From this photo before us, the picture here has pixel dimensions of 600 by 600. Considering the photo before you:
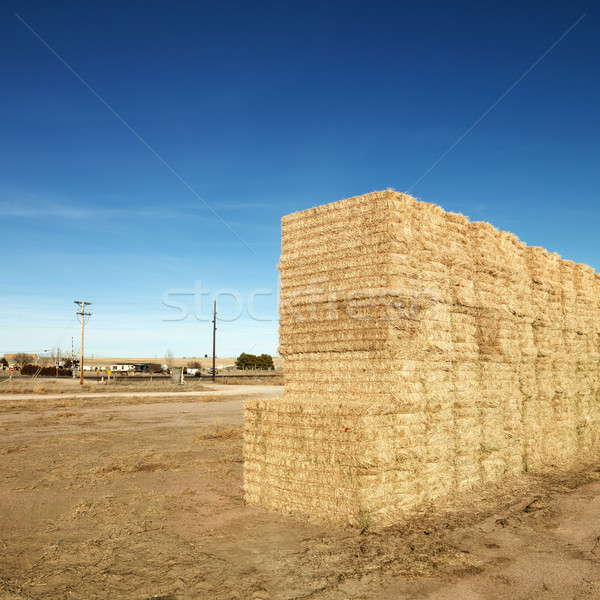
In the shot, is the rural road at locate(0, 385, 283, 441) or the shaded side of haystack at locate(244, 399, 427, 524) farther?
the rural road at locate(0, 385, 283, 441)

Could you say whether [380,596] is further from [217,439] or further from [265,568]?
[217,439]

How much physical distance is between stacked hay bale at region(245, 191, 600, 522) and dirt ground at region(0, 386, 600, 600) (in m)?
0.53

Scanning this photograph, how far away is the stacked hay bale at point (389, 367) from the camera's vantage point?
22.1ft

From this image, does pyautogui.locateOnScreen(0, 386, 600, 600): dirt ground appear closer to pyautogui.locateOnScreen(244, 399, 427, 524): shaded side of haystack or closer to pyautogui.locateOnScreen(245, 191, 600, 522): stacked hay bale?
pyautogui.locateOnScreen(244, 399, 427, 524): shaded side of haystack

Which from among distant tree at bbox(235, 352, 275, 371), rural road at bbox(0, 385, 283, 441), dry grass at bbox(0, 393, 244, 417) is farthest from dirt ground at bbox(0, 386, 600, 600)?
distant tree at bbox(235, 352, 275, 371)

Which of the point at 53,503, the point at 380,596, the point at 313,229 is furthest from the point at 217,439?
the point at 380,596

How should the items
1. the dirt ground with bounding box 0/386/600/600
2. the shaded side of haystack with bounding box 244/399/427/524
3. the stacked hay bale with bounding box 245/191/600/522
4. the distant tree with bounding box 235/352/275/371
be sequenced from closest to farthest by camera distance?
the dirt ground with bounding box 0/386/600/600 < the shaded side of haystack with bounding box 244/399/427/524 < the stacked hay bale with bounding box 245/191/600/522 < the distant tree with bounding box 235/352/275/371

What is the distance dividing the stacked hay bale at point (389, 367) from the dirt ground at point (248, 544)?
53 centimetres

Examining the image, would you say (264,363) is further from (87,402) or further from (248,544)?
(248,544)

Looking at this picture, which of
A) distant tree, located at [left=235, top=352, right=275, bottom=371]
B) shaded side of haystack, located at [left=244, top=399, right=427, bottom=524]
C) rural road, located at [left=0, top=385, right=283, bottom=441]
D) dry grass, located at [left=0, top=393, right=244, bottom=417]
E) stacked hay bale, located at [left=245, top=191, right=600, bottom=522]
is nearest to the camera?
shaded side of haystack, located at [left=244, top=399, right=427, bottom=524]

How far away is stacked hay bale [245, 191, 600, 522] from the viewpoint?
672cm

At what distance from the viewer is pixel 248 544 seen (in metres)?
5.98

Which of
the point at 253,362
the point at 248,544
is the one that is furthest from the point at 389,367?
the point at 253,362

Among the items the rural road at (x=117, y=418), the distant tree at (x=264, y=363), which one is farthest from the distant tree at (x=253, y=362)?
the rural road at (x=117, y=418)
